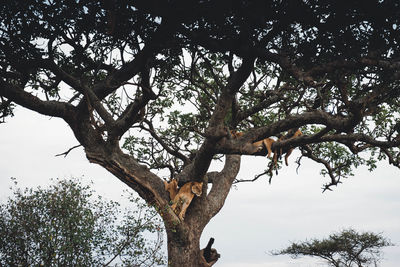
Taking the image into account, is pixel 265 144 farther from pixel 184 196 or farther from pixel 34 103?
pixel 34 103

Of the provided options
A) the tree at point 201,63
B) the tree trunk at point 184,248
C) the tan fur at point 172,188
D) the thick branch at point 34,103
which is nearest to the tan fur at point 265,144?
the tree at point 201,63

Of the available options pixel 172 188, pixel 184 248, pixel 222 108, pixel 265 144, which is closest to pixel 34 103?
pixel 172 188

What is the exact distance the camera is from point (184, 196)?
456 inches

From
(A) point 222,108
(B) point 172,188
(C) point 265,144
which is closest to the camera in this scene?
(A) point 222,108

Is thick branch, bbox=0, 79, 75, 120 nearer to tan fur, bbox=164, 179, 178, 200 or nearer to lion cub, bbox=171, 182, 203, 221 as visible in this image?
tan fur, bbox=164, 179, 178, 200

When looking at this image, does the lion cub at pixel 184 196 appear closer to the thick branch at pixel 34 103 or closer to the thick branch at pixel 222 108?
the thick branch at pixel 222 108

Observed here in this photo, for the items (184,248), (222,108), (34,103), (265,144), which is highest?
(34,103)

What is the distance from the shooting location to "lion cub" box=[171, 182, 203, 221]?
1139 cm

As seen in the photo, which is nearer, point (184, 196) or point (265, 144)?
point (265, 144)

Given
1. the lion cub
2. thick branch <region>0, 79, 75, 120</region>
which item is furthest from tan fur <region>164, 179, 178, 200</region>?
thick branch <region>0, 79, 75, 120</region>

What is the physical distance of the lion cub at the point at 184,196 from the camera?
11.4m

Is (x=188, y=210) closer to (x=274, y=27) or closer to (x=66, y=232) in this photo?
(x=66, y=232)

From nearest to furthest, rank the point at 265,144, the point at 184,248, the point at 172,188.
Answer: the point at 265,144 < the point at 184,248 < the point at 172,188

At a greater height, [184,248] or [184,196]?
[184,196]
